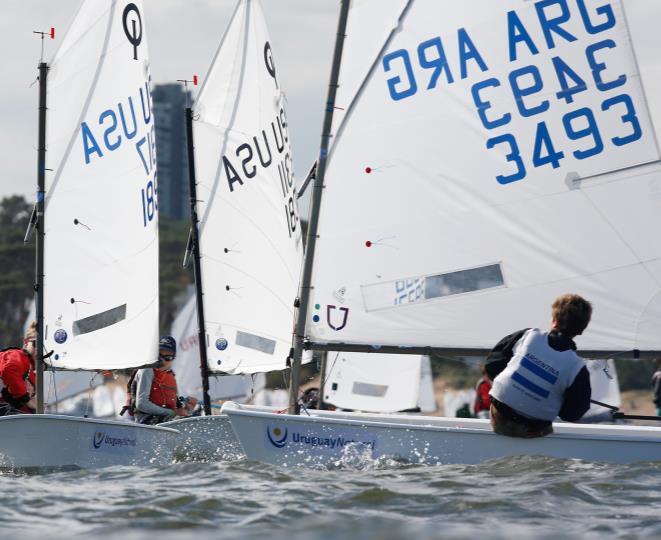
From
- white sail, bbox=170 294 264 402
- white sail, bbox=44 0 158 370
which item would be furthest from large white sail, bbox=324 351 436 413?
white sail, bbox=44 0 158 370

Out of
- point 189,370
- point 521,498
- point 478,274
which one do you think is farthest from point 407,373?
point 521,498

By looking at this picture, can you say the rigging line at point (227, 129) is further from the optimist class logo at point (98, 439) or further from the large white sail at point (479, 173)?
the large white sail at point (479, 173)

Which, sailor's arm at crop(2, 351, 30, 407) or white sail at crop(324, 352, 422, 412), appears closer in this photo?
sailor's arm at crop(2, 351, 30, 407)

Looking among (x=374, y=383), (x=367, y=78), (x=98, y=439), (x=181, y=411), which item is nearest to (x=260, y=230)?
(x=181, y=411)

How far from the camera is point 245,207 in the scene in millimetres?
13930

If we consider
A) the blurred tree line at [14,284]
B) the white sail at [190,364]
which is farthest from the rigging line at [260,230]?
the blurred tree line at [14,284]

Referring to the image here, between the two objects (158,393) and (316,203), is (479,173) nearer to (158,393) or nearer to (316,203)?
(316,203)

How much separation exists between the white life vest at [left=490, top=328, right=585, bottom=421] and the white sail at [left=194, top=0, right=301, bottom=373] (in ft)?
19.4

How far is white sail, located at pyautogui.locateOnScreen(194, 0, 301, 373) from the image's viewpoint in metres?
13.8

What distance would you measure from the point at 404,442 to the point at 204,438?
2.19 m

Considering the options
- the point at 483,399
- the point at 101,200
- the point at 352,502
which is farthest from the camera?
the point at 483,399

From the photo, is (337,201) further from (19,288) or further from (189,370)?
(19,288)

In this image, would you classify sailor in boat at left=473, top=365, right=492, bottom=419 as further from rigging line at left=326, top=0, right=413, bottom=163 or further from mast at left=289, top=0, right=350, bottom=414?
rigging line at left=326, top=0, right=413, bottom=163

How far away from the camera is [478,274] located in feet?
30.7
